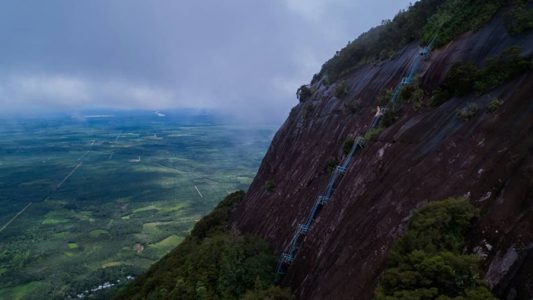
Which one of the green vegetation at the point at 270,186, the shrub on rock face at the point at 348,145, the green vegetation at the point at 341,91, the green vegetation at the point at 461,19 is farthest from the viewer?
the green vegetation at the point at 270,186

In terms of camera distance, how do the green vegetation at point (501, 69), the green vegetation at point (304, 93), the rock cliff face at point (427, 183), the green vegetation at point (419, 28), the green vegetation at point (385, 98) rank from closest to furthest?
1. the rock cliff face at point (427, 183)
2. the green vegetation at point (501, 69)
3. the green vegetation at point (419, 28)
4. the green vegetation at point (385, 98)
5. the green vegetation at point (304, 93)

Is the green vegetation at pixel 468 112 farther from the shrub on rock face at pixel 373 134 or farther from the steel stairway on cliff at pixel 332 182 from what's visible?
the steel stairway on cliff at pixel 332 182

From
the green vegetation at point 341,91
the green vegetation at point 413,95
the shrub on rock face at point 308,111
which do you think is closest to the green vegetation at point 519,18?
the green vegetation at point 413,95

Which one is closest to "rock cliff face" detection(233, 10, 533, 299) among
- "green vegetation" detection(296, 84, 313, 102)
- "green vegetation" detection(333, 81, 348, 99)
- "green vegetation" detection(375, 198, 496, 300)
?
"green vegetation" detection(375, 198, 496, 300)

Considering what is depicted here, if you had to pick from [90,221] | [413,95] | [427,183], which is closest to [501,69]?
[413,95]

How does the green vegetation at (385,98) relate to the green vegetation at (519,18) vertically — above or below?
below
